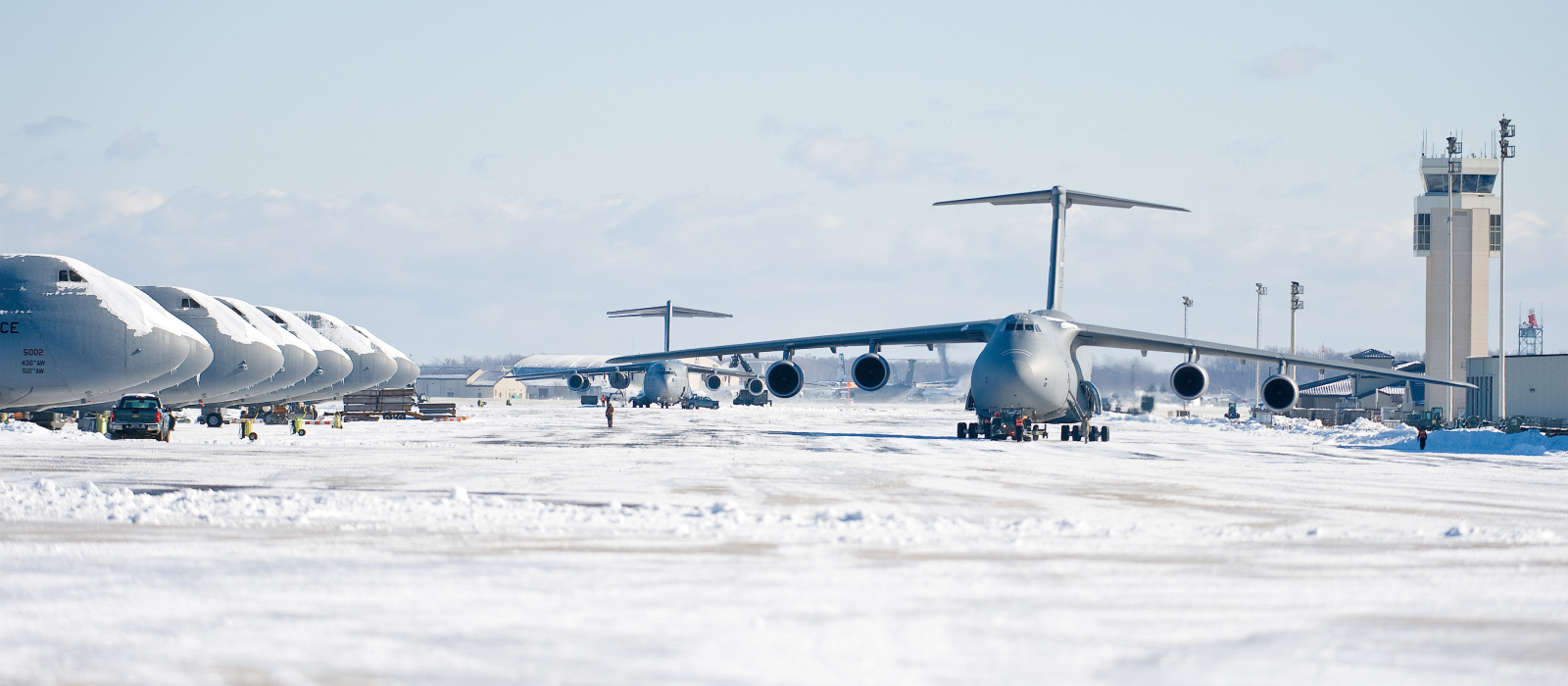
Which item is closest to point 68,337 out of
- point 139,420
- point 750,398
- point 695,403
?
point 139,420

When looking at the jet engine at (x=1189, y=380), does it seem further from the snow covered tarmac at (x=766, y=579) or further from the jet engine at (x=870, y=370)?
the snow covered tarmac at (x=766, y=579)

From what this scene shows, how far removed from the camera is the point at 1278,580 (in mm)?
10203

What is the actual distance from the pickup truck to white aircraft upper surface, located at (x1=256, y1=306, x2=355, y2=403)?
60.1 feet

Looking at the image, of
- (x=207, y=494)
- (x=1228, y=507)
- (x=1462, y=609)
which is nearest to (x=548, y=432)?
(x=207, y=494)

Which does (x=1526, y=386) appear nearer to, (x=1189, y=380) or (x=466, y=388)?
(x=1189, y=380)

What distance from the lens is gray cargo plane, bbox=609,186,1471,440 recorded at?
3350 centimetres

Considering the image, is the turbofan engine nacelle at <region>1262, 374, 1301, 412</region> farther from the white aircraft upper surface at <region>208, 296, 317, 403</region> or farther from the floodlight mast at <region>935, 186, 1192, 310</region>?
the white aircraft upper surface at <region>208, 296, 317, 403</region>

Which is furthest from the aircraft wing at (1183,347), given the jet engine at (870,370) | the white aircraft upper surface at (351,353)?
the white aircraft upper surface at (351,353)

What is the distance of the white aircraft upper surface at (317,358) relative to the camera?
54.1 metres

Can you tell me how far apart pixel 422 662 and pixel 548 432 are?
3547 cm

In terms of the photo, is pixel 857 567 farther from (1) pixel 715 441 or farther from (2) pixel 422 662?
(1) pixel 715 441

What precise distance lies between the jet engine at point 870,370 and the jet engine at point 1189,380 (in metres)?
8.26

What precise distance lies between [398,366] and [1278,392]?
1847 inches

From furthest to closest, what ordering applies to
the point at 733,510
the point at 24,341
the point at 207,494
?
the point at 24,341 < the point at 207,494 < the point at 733,510
